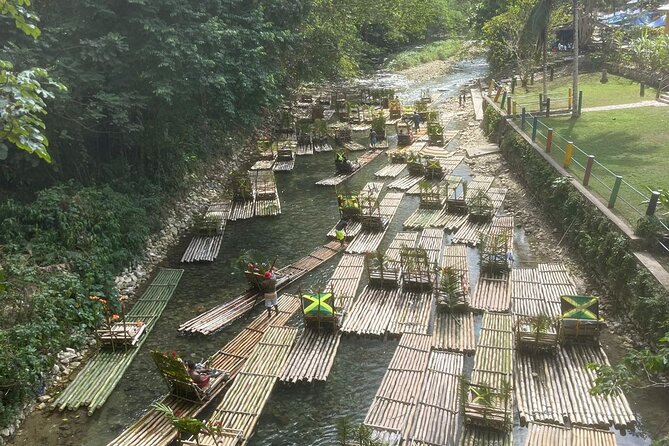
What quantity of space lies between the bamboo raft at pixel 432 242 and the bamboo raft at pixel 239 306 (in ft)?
11.7

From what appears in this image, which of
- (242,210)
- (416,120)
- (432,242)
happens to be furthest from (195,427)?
(416,120)

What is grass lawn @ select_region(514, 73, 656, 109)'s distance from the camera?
31.4 metres

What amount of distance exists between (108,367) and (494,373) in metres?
10.7

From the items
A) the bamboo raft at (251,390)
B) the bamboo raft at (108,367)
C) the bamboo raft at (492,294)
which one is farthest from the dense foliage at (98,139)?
the bamboo raft at (492,294)

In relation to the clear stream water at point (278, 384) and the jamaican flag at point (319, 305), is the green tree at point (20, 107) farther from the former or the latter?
the jamaican flag at point (319, 305)

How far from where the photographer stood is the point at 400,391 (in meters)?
12.7

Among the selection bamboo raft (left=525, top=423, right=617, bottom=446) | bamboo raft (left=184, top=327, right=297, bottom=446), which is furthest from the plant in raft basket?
bamboo raft (left=525, top=423, right=617, bottom=446)

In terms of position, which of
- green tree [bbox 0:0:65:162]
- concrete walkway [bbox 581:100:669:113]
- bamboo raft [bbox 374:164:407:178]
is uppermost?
green tree [bbox 0:0:65:162]

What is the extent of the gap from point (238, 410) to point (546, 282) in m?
10.6

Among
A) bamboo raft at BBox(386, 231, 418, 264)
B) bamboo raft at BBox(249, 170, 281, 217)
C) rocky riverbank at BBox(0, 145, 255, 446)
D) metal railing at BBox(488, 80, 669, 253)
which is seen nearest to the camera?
rocky riverbank at BBox(0, 145, 255, 446)

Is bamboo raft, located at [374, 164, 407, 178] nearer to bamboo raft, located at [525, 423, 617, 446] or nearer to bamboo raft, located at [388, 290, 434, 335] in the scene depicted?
bamboo raft, located at [388, 290, 434, 335]

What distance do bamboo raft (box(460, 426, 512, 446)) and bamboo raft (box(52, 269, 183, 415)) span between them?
9219 millimetres

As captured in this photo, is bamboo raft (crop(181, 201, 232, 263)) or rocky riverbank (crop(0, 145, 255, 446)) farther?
bamboo raft (crop(181, 201, 232, 263))

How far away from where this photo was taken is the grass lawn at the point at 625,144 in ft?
61.8
